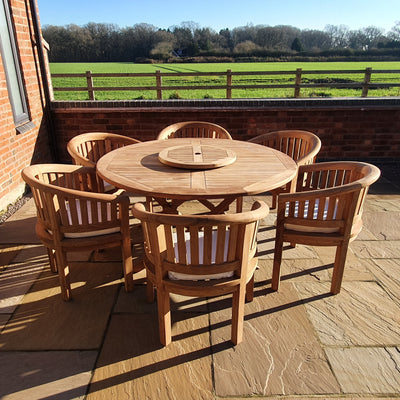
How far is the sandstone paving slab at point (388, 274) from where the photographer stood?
2493mm

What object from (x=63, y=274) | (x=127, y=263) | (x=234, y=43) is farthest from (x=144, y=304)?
(x=234, y=43)

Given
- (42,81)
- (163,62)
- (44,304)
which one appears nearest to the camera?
(44,304)

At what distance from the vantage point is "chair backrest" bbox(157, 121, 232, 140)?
388cm

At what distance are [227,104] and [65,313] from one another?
3659 mm

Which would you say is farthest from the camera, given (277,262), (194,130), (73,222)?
(194,130)

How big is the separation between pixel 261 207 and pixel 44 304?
165 centimetres

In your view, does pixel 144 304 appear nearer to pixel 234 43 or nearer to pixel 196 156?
pixel 196 156

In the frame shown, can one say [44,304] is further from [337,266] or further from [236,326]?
[337,266]

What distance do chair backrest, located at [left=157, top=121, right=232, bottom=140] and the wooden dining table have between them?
70cm

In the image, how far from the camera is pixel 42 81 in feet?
15.6

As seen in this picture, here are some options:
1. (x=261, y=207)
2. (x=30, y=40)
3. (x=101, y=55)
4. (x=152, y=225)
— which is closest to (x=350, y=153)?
(x=261, y=207)

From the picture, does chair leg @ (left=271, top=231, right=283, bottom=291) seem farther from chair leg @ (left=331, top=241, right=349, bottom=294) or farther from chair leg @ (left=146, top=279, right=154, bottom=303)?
chair leg @ (left=146, top=279, right=154, bottom=303)

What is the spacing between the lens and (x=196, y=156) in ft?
8.96

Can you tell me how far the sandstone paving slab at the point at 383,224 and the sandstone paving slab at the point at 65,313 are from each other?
248 centimetres
